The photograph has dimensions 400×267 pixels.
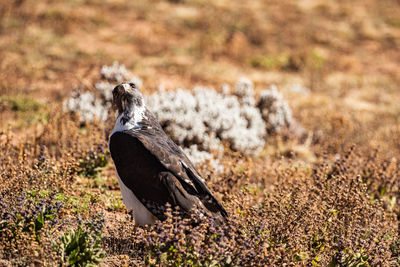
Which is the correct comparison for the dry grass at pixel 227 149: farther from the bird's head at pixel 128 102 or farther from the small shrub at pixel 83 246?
the bird's head at pixel 128 102

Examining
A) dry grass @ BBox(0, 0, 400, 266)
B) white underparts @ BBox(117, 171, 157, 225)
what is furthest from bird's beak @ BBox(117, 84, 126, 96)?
white underparts @ BBox(117, 171, 157, 225)

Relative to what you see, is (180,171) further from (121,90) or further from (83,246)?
(121,90)

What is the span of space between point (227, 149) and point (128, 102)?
2494mm

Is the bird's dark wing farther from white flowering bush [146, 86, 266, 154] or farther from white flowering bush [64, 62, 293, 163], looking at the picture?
white flowering bush [146, 86, 266, 154]

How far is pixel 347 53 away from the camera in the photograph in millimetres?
16656

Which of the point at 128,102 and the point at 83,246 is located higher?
the point at 128,102

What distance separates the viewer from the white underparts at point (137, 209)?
4363 mm

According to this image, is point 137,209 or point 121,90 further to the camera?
point 121,90

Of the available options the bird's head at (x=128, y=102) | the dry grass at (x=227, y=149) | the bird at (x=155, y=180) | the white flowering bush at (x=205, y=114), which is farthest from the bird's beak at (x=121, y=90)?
the white flowering bush at (x=205, y=114)

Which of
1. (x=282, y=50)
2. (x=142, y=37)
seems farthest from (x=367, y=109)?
(x=142, y=37)

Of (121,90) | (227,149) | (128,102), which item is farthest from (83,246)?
(227,149)

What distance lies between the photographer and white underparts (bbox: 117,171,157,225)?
436cm

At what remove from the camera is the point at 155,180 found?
4.20m

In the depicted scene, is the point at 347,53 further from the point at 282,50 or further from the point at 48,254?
the point at 48,254
